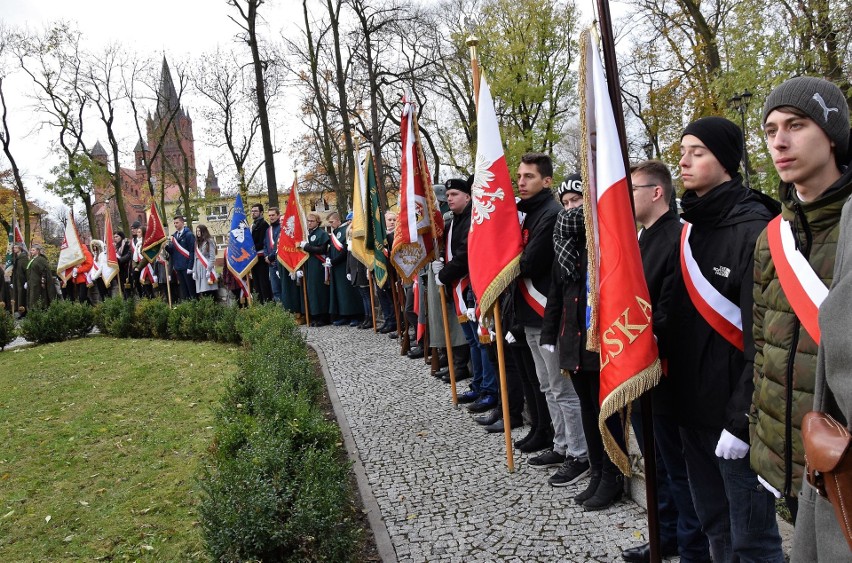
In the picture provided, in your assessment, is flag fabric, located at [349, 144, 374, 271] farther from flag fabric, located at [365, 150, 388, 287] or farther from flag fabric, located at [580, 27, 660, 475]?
flag fabric, located at [580, 27, 660, 475]

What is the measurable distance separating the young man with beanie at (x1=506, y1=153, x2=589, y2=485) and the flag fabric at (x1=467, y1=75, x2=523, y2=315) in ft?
0.42

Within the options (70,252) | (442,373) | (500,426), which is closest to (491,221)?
(500,426)

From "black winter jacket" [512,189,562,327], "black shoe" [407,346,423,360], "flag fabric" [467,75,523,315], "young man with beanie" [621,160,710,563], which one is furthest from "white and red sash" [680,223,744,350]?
A: "black shoe" [407,346,423,360]

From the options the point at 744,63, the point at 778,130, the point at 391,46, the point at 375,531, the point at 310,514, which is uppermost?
the point at 391,46

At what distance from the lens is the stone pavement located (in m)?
3.74

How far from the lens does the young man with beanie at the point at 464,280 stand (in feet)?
20.1

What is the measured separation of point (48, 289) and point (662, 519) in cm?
1749

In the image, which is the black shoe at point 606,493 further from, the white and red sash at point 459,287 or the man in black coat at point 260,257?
the man in black coat at point 260,257

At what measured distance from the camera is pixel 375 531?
411 centimetres

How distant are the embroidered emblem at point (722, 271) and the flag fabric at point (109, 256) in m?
16.7

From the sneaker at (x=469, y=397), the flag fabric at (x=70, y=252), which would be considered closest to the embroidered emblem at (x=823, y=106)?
the sneaker at (x=469, y=397)

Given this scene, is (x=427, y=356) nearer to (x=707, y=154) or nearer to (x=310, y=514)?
(x=310, y=514)

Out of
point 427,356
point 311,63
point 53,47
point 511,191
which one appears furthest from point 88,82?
point 511,191

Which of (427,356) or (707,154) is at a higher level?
(707,154)
